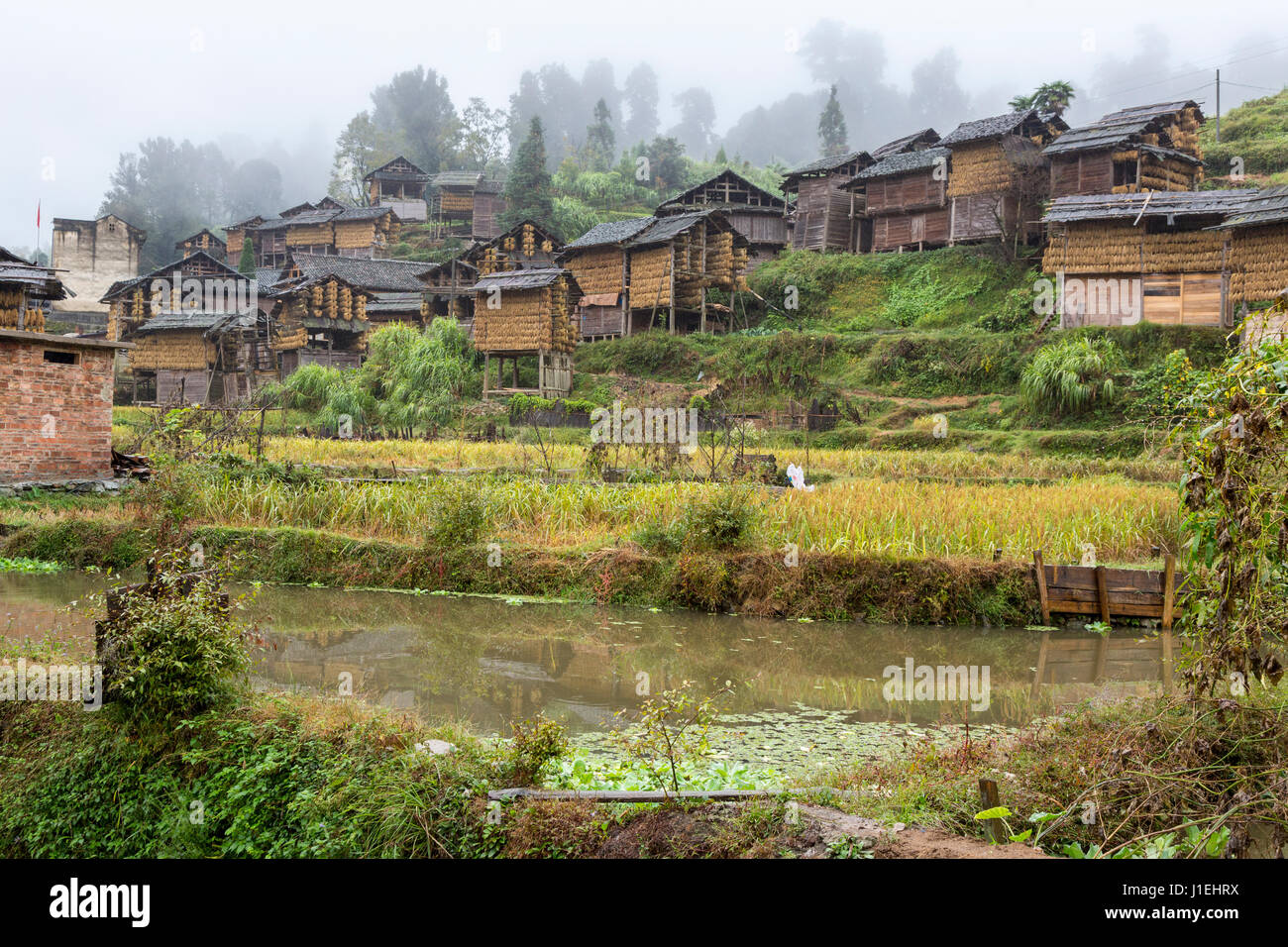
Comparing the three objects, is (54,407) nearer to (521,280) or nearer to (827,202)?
(521,280)

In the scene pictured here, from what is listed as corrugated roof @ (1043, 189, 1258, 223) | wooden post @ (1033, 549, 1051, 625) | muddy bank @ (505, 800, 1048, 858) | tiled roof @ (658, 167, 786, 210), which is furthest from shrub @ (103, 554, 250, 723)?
tiled roof @ (658, 167, 786, 210)


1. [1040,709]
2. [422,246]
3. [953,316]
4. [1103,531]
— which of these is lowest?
[1040,709]

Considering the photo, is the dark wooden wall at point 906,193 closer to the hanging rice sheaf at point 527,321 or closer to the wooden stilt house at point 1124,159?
the wooden stilt house at point 1124,159

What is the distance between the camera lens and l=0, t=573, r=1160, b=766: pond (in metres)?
7.29

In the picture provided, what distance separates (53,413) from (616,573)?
1093cm

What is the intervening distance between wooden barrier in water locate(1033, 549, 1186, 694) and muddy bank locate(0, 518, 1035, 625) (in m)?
0.25

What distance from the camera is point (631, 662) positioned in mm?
9203

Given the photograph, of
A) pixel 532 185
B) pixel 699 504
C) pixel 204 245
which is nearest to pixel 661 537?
pixel 699 504

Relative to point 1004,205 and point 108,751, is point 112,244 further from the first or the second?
point 108,751

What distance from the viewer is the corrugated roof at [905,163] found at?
3603 centimetres

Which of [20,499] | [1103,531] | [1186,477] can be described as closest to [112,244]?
[20,499]

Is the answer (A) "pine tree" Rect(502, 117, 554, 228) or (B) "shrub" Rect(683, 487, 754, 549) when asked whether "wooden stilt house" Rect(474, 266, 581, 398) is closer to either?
(A) "pine tree" Rect(502, 117, 554, 228)
